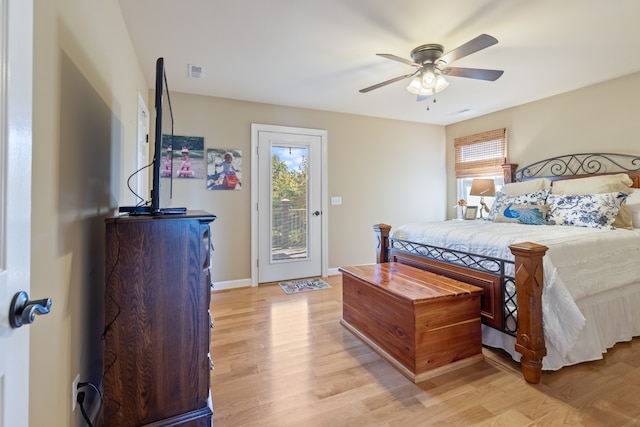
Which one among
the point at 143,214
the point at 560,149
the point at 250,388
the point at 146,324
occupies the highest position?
the point at 560,149

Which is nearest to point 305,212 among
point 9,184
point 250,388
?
point 250,388

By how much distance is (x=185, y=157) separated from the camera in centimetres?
366

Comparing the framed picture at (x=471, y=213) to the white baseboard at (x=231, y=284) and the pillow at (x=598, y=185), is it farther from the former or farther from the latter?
the white baseboard at (x=231, y=284)

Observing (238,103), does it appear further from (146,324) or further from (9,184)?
(9,184)

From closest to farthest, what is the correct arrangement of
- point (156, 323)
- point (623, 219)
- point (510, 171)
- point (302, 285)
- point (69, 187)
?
point (69, 187)
point (156, 323)
point (623, 219)
point (302, 285)
point (510, 171)

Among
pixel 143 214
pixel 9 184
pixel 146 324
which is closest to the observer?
pixel 9 184

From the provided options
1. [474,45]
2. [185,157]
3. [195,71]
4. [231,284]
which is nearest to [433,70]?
[474,45]

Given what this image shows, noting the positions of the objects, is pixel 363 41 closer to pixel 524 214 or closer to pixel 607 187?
pixel 524 214

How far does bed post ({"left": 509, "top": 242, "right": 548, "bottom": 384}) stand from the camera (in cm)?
180

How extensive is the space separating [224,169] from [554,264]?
344 centimetres

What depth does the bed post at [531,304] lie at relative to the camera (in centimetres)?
180

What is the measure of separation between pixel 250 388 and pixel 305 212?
8.90ft

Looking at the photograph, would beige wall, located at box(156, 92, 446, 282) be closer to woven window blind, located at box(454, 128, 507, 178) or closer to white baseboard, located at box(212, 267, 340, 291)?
white baseboard, located at box(212, 267, 340, 291)

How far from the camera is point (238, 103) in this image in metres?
3.91
